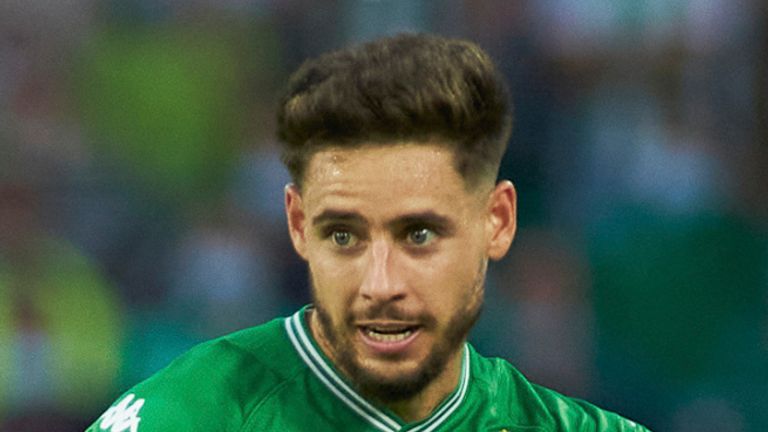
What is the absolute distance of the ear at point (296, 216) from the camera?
2.86m

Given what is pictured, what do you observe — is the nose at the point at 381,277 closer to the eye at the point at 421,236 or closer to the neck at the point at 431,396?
the eye at the point at 421,236

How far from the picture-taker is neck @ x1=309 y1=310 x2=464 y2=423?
290 cm

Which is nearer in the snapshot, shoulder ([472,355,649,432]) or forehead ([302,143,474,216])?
forehead ([302,143,474,216])

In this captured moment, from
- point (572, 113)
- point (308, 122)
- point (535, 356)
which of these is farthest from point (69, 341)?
point (308, 122)

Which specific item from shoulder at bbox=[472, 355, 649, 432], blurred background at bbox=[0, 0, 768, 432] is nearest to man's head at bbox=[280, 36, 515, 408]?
shoulder at bbox=[472, 355, 649, 432]

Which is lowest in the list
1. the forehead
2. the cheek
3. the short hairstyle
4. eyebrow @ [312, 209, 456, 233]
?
the cheek

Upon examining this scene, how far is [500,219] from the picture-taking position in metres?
3.00

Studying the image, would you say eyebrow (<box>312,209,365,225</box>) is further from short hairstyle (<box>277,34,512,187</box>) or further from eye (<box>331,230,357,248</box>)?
short hairstyle (<box>277,34,512,187</box>)

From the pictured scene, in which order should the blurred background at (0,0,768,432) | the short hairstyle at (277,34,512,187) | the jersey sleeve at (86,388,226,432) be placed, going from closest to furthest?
the jersey sleeve at (86,388,226,432) → the short hairstyle at (277,34,512,187) → the blurred background at (0,0,768,432)

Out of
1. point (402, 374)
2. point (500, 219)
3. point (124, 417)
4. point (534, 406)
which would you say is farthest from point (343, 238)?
point (534, 406)

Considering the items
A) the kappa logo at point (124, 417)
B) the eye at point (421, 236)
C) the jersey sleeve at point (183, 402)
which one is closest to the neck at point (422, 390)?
the jersey sleeve at point (183, 402)

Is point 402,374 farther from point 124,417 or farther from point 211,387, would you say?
point 124,417

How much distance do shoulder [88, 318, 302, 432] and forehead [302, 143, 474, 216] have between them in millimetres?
391

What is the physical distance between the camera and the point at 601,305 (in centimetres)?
565
